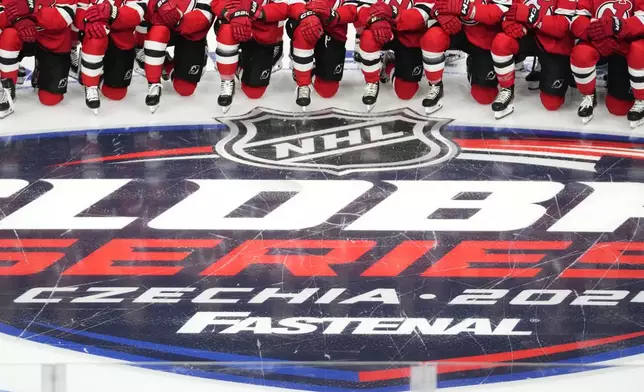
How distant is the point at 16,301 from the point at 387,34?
2.51 metres

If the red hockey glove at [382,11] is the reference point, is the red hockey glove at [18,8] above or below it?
below

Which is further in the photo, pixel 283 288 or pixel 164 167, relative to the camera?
pixel 164 167

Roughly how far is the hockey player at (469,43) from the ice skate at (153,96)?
1366 millimetres

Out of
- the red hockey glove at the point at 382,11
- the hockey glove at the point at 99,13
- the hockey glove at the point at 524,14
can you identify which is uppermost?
the hockey glove at the point at 524,14

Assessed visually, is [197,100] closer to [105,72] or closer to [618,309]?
[105,72]

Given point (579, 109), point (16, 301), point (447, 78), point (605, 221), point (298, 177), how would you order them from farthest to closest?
point (447, 78), point (579, 109), point (298, 177), point (605, 221), point (16, 301)

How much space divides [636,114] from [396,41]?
129 centimetres

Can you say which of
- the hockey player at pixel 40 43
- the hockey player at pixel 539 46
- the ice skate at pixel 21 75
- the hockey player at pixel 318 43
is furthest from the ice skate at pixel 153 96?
the hockey player at pixel 539 46

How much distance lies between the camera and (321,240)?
182 inches

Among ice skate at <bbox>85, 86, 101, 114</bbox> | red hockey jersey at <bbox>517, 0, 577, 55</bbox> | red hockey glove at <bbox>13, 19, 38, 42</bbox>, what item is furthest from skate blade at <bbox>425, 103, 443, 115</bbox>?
red hockey glove at <bbox>13, 19, 38, 42</bbox>

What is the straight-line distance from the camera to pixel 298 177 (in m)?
5.18

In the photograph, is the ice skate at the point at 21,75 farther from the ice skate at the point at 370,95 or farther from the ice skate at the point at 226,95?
the ice skate at the point at 370,95

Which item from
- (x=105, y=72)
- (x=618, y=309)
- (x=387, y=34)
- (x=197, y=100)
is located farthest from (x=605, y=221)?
(x=105, y=72)

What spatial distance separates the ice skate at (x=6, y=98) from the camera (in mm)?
5797
